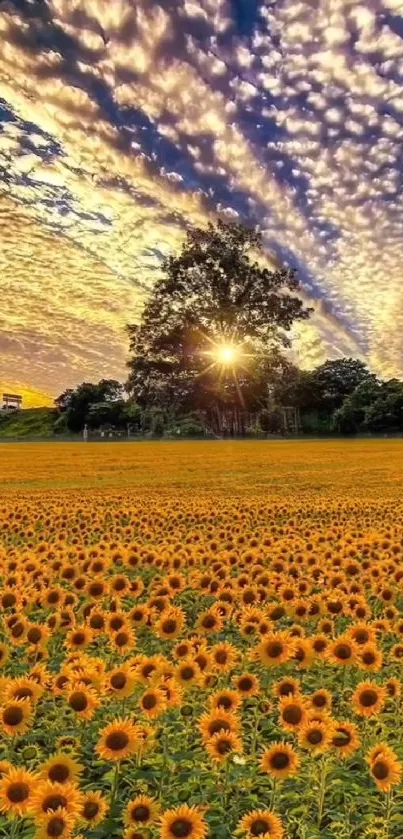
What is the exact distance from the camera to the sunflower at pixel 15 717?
338 centimetres

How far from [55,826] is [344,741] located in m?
1.42

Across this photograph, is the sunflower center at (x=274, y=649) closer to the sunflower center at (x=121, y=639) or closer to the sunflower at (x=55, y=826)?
the sunflower center at (x=121, y=639)

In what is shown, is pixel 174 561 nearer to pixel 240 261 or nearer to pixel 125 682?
pixel 125 682

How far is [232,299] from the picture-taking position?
216 ft

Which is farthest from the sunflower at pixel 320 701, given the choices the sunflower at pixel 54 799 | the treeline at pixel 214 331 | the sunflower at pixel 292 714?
the treeline at pixel 214 331

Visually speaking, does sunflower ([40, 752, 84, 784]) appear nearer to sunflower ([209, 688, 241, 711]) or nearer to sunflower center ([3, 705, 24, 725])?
sunflower center ([3, 705, 24, 725])

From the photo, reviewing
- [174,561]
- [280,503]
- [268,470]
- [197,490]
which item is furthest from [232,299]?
[174,561]

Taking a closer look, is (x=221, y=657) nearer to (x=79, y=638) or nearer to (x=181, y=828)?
(x=79, y=638)

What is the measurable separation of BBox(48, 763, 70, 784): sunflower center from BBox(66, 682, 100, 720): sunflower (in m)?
0.53

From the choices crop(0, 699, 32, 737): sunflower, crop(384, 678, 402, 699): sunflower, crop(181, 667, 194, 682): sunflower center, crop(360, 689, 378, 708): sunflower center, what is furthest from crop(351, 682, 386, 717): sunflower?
crop(0, 699, 32, 737): sunflower

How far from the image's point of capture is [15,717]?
11.1 feet

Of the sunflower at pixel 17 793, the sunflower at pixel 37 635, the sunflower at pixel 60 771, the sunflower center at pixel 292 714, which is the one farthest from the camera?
the sunflower at pixel 37 635

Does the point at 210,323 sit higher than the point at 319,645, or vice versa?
the point at 210,323

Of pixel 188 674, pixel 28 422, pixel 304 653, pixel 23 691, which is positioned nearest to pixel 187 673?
pixel 188 674
